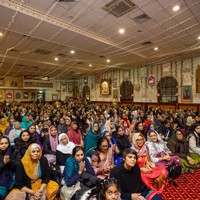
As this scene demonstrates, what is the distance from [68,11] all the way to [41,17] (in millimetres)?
834

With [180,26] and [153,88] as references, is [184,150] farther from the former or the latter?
[153,88]

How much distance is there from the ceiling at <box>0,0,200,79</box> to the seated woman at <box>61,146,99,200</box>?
355 centimetres

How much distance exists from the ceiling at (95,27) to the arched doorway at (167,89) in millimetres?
3015

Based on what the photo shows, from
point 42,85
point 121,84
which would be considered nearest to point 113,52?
point 121,84

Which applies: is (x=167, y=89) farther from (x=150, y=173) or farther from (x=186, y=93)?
(x=150, y=173)

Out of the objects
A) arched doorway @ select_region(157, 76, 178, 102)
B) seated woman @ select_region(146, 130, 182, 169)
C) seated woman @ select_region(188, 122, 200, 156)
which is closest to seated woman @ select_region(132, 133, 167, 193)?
seated woman @ select_region(146, 130, 182, 169)

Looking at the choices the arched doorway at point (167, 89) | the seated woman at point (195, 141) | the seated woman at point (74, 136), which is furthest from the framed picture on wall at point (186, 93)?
the seated woman at point (74, 136)

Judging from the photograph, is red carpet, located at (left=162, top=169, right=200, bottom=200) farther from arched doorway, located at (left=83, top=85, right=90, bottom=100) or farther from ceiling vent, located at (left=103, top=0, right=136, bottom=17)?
arched doorway, located at (left=83, top=85, right=90, bottom=100)

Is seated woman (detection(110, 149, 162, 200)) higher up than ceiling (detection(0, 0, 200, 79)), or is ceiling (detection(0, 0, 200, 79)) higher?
ceiling (detection(0, 0, 200, 79))

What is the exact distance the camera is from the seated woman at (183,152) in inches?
138

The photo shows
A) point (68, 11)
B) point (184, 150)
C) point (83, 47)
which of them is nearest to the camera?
point (184, 150)

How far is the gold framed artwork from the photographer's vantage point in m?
15.0

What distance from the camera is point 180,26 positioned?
550 cm

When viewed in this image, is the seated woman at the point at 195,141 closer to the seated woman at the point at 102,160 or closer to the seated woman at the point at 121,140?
the seated woman at the point at 121,140
